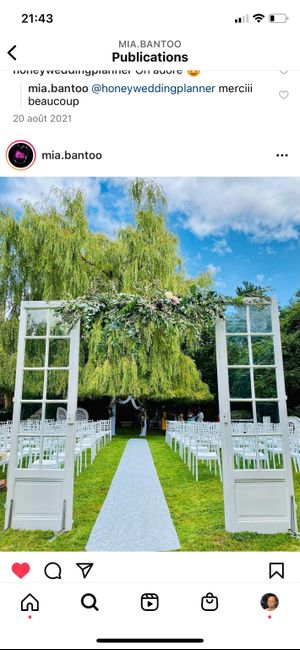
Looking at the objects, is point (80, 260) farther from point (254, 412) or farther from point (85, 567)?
point (85, 567)

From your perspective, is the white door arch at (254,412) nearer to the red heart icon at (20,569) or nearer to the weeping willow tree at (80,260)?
the red heart icon at (20,569)

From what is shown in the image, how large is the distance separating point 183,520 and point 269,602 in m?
2.08

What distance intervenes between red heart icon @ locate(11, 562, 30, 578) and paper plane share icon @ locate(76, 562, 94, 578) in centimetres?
19

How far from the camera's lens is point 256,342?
3.23 meters

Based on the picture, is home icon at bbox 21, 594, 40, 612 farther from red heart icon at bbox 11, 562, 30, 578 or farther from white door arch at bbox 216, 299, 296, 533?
white door arch at bbox 216, 299, 296, 533

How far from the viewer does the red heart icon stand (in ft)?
4.37

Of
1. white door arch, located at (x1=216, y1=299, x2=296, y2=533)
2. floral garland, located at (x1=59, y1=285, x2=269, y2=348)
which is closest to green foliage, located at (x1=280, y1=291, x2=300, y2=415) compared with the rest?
white door arch, located at (x1=216, y1=299, x2=296, y2=533)

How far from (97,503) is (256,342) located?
2.41m

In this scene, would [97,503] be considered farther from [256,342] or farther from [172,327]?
[256,342]

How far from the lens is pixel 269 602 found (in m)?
1.26

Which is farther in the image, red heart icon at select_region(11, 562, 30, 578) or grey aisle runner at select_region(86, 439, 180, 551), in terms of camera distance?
grey aisle runner at select_region(86, 439, 180, 551)
